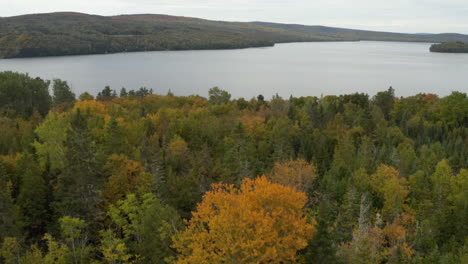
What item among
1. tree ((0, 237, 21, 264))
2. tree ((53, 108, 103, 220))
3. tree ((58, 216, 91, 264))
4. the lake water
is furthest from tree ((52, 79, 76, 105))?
tree ((0, 237, 21, 264))

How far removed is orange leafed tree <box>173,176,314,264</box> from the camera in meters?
22.8

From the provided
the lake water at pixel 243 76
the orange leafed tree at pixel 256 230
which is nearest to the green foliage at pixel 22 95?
the lake water at pixel 243 76

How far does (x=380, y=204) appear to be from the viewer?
45062 mm

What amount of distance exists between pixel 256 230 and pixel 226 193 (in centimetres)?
472

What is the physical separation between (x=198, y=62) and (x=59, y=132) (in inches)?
6042

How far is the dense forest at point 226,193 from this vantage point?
24859 millimetres

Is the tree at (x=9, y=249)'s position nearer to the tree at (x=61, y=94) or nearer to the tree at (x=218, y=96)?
the tree at (x=61, y=94)

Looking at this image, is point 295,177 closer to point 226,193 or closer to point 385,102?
point 226,193

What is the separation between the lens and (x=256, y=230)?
904 inches

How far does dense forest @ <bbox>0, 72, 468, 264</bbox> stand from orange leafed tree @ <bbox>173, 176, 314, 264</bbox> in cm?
8

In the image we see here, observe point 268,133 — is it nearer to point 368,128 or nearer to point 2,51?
point 368,128

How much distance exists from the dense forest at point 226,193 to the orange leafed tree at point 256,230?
0.27 ft

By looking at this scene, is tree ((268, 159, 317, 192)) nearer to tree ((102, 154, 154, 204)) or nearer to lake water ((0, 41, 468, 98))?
tree ((102, 154, 154, 204))

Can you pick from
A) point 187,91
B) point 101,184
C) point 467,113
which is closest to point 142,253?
point 101,184
